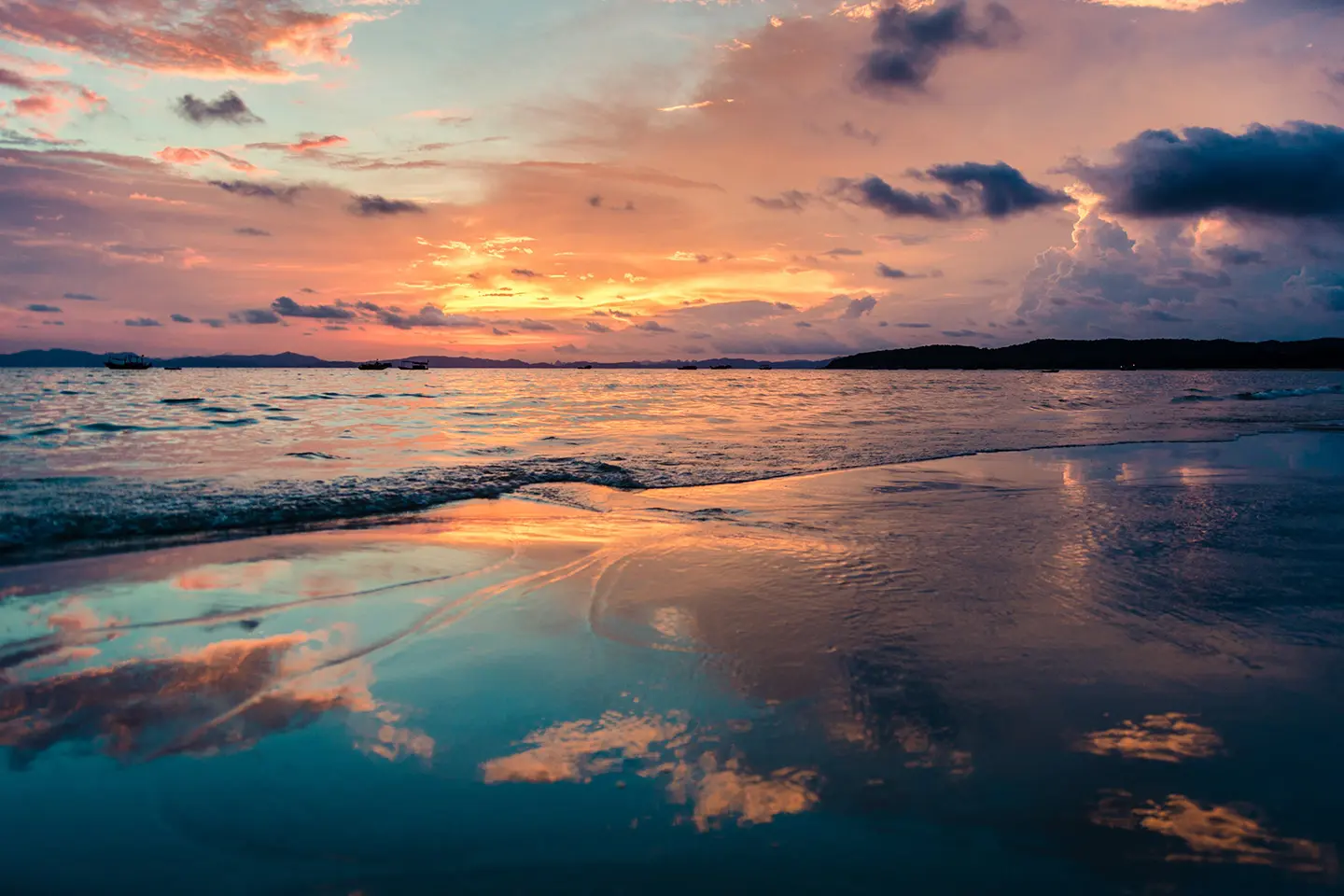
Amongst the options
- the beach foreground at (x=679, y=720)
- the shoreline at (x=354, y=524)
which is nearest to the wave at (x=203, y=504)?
the shoreline at (x=354, y=524)

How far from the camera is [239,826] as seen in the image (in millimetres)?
3219

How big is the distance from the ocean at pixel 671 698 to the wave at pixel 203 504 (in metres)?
0.12

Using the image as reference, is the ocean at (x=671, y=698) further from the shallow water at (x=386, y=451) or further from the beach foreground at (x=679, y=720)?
the shallow water at (x=386, y=451)

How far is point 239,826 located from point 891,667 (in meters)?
3.79

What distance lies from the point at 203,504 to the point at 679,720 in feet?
32.2

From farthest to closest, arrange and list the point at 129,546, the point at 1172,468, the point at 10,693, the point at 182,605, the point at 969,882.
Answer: the point at 1172,468
the point at 129,546
the point at 182,605
the point at 10,693
the point at 969,882

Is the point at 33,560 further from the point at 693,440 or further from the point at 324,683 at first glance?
the point at 693,440

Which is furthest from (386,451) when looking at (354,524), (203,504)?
(354,524)

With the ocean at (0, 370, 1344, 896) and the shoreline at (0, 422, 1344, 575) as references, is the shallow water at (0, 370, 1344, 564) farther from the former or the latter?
the ocean at (0, 370, 1344, 896)

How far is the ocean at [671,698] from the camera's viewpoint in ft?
9.87

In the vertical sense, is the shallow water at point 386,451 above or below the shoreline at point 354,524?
above

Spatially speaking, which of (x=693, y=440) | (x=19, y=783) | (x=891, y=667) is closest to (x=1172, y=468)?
(x=693, y=440)

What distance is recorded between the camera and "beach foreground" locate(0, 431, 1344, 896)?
9.80 ft

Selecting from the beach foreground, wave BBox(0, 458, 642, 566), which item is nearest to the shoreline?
wave BBox(0, 458, 642, 566)
